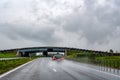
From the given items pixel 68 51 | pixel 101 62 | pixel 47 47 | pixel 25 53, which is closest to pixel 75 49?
pixel 68 51

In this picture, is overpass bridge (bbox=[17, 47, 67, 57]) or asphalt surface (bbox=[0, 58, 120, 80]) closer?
asphalt surface (bbox=[0, 58, 120, 80])

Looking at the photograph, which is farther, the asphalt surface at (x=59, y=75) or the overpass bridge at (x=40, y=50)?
the overpass bridge at (x=40, y=50)

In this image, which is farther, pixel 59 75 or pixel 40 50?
pixel 40 50

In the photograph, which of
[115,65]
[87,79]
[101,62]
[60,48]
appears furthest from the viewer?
[60,48]

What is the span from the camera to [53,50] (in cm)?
18338

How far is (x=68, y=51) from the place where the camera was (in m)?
183

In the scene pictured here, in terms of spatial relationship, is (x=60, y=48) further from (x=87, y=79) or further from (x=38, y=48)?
(x=87, y=79)

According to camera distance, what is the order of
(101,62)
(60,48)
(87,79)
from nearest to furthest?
(87,79), (101,62), (60,48)

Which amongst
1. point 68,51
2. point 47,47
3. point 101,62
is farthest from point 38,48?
point 101,62

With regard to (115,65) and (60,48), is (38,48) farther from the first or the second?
(115,65)

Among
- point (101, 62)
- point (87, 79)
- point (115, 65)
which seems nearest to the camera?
point (87, 79)

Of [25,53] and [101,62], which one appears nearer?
[101,62]

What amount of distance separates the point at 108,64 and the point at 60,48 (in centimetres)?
14506

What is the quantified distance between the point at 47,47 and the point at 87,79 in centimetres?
16534
